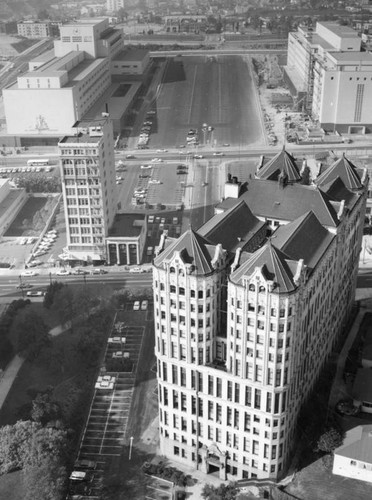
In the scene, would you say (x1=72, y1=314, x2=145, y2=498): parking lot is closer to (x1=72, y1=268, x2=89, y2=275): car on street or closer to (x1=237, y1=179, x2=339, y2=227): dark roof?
(x1=72, y1=268, x2=89, y2=275): car on street

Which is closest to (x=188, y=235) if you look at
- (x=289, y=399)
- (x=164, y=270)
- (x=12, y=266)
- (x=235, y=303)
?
(x=164, y=270)

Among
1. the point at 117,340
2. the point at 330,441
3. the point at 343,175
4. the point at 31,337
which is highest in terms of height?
the point at 343,175

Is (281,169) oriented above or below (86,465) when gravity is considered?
above

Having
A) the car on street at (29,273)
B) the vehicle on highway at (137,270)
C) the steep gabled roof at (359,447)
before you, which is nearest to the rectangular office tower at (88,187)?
the vehicle on highway at (137,270)

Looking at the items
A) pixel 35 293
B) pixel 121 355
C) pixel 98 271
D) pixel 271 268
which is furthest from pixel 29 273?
pixel 271 268

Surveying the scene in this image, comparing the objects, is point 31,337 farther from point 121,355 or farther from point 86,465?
point 86,465

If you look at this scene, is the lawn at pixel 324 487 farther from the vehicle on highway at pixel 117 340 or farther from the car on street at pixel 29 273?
the car on street at pixel 29 273

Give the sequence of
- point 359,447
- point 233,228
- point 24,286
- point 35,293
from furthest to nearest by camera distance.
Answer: point 24,286 → point 35,293 → point 233,228 → point 359,447
